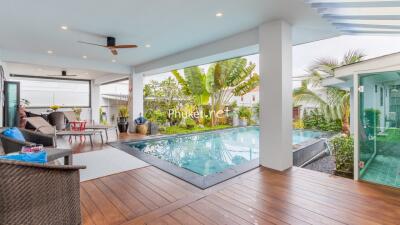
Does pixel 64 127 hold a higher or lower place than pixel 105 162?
higher

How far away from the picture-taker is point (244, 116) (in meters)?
12.8

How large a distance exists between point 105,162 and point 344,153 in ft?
18.0

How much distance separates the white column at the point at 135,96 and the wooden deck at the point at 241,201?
6.23m

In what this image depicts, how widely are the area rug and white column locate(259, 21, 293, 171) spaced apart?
112 inches

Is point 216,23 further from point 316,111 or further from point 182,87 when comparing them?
point 316,111

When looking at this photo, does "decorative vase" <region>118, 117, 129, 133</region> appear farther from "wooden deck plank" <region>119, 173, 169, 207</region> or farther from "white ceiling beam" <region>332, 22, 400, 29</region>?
"white ceiling beam" <region>332, 22, 400, 29</region>

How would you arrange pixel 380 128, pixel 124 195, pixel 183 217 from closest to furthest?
pixel 183 217 < pixel 124 195 < pixel 380 128

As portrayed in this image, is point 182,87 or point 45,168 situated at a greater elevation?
point 182,87

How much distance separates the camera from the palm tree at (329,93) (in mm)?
7762

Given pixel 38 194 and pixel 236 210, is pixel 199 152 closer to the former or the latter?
pixel 236 210

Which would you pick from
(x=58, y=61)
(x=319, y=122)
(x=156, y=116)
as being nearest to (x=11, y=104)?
(x=58, y=61)

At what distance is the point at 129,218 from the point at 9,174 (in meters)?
1.34

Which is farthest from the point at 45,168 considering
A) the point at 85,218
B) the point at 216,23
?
the point at 216,23

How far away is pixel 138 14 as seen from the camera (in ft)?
13.1
